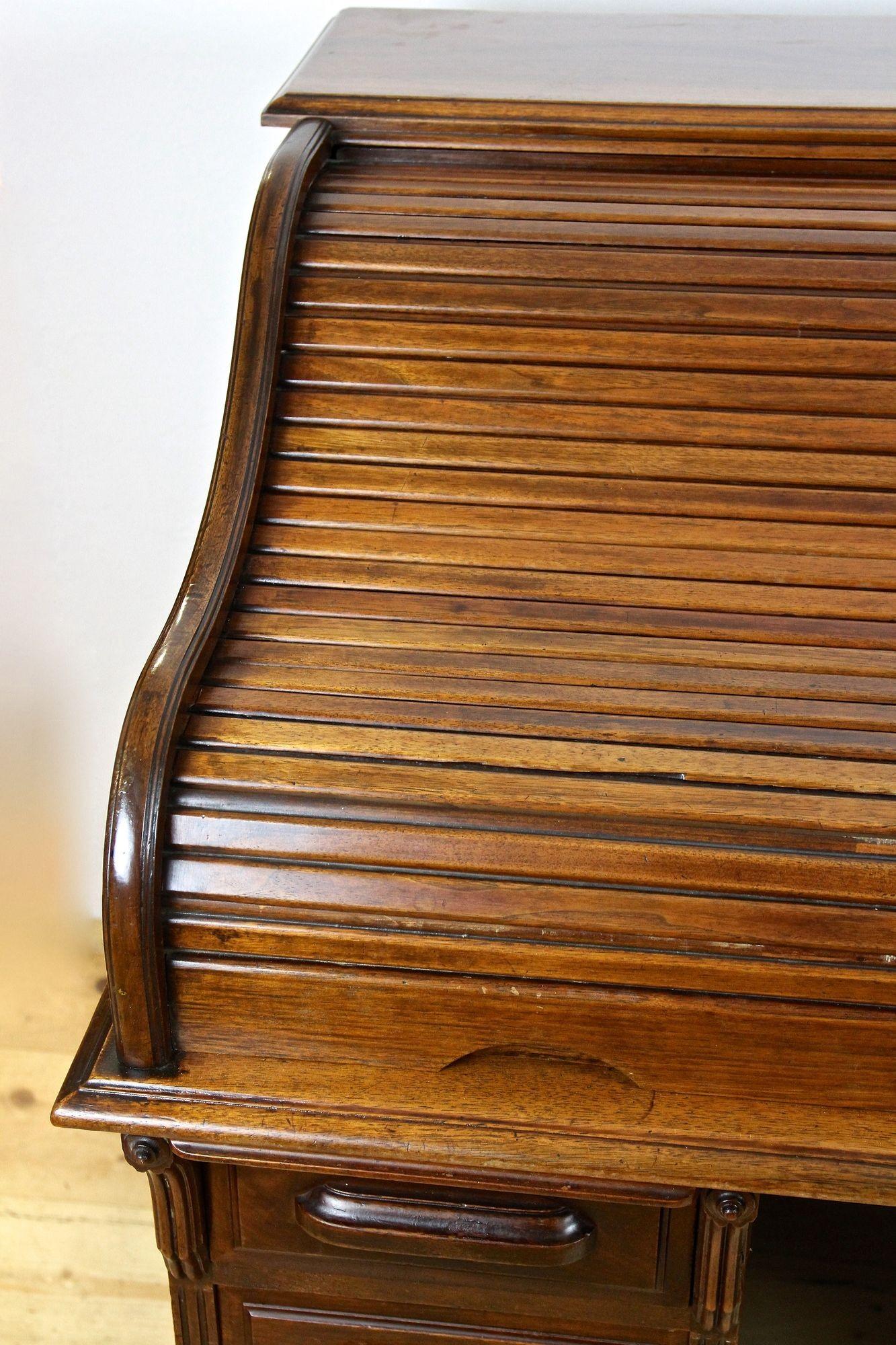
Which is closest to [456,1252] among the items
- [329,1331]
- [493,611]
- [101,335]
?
[329,1331]

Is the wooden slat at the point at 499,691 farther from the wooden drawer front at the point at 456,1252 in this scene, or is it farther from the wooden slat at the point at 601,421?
the wooden drawer front at the point at 456,1252

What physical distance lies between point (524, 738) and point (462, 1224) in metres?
0.43

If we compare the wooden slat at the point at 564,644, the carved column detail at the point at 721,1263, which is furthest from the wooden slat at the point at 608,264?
the carved column detail at the point at 721,1263

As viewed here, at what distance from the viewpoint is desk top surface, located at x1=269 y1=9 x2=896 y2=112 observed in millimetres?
1347

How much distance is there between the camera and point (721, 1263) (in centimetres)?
114

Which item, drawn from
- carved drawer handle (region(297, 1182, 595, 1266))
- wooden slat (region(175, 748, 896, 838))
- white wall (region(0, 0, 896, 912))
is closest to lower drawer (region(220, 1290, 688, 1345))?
carved drawer handle (region(297, 1182, 595, 1266))

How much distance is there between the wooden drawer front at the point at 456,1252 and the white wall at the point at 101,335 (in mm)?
1150

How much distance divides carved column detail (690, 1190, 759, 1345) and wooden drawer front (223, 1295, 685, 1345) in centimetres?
6

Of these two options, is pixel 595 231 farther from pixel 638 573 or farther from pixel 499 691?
pixel 499 691

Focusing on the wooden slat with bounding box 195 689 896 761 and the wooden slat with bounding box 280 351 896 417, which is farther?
the wooden slat with bounding box 280 351 896 417

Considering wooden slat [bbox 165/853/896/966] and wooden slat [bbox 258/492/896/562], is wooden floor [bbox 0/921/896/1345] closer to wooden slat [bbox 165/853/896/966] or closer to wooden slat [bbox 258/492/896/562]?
wooden slat [bbox 165/853/896/966]

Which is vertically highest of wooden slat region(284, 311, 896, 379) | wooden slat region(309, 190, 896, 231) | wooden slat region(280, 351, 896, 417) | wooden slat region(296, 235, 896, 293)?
wooden slat region(309, 190, 896, 231)

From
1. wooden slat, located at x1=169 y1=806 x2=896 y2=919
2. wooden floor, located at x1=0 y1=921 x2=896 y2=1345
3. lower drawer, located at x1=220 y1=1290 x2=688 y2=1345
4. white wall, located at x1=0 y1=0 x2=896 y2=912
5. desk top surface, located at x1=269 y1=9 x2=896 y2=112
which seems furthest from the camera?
white wall, located at x1=0 y1=0 x2=896 y2=912

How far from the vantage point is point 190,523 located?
208cm
